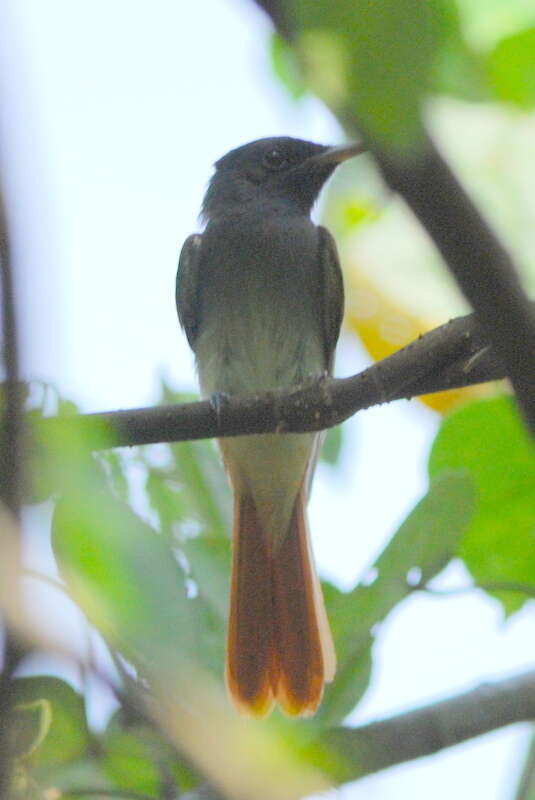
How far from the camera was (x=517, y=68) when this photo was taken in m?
1.75

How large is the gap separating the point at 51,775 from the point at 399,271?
2352 mm

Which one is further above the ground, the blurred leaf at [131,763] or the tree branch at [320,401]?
the tree branch at [320,401]

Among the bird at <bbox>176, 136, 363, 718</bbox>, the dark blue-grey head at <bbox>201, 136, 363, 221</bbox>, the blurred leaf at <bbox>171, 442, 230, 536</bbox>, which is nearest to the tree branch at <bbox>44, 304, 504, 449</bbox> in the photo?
the blurred leaf at <bbox>171, 442, 230, 536</bbox>

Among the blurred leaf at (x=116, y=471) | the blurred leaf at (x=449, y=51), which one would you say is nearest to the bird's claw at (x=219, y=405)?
the blurred leaf at (x=116, y=471)

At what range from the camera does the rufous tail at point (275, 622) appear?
3449 millimetres

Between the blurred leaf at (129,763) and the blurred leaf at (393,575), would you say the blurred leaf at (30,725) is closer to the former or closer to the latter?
the blurred leaf at (129,763)

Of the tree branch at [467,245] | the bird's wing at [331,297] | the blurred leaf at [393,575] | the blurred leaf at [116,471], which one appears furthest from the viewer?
the bird's wing at [331,297]

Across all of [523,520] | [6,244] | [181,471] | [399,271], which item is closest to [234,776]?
[6,244]

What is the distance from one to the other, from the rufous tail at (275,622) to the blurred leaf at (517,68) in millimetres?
1911

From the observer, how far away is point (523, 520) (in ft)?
11.0

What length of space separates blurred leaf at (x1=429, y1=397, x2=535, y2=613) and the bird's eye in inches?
89.2

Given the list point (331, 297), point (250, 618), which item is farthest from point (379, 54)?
point (331, 297)

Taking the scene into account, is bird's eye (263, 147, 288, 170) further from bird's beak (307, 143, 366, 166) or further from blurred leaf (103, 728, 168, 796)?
blurred leaf (103, 728, 168, 796)

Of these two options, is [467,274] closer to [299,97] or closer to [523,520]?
[299,97]
